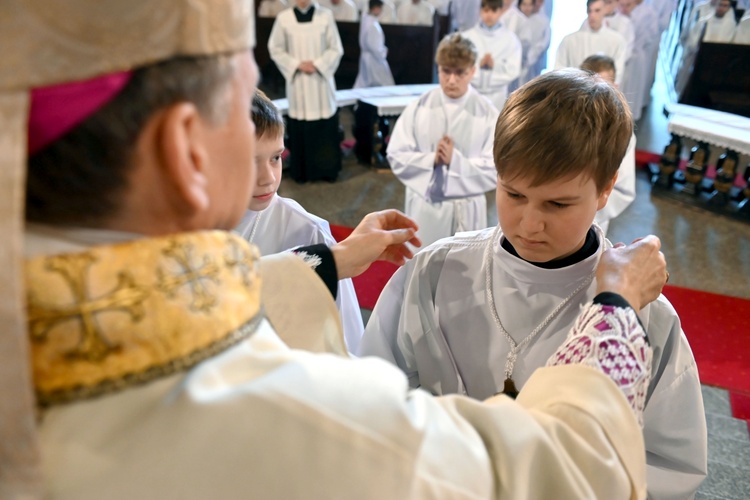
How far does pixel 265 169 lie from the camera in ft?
6.39

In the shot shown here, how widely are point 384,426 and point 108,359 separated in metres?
0.29

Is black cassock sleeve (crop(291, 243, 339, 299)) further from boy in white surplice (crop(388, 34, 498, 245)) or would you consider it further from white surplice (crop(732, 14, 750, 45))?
white surplice (crop(732, 14, 750, 45))

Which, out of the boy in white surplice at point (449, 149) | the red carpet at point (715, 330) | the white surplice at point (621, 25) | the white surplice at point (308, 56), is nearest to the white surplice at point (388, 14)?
the white surplice at point (621, 25)

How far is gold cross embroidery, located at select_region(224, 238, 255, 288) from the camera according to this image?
0.69 meters

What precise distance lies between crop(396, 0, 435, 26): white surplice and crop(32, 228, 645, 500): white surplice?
9.33m

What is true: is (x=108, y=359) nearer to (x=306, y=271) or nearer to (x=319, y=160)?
(x=306, y=271)

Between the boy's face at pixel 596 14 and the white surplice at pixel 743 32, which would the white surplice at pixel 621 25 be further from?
the white surplice at pixel 743 32

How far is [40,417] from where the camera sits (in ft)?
1.94

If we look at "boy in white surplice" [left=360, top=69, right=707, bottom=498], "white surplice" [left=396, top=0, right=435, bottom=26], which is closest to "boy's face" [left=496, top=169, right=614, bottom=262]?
Result: "boy in white surplice" [left=360, top=69, right=707, bottom=498]

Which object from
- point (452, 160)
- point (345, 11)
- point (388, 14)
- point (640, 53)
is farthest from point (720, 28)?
point (452, 160)

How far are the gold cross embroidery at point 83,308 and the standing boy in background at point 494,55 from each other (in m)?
6.80

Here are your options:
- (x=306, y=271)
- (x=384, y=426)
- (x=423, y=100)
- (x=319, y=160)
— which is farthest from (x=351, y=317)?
(x=319, y=160)

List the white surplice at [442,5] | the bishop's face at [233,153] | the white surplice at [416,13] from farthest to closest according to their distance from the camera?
the white surplice at [442,5], the white surplice at [416,13], the bishop's face at [233,153]

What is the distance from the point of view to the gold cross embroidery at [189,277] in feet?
2.04
